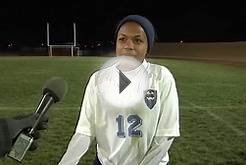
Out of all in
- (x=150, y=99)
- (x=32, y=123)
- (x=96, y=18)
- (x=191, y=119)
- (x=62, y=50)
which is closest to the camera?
(x=32, y=123)

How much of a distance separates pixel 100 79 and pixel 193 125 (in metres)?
5.73

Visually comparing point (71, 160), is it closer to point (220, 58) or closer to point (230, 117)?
point (230, 117)

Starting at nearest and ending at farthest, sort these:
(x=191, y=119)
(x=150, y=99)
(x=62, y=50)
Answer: (x=150, y=99)
(x=191, y=119)
(x=62, y=50)

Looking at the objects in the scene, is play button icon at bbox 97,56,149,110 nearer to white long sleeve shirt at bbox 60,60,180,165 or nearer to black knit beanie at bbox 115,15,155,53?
white long sleeve shirt at bbox 60,60,180,165

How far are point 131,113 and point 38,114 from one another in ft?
2.51

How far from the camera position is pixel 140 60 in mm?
2088

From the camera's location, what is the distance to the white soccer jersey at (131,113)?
2.07 metres

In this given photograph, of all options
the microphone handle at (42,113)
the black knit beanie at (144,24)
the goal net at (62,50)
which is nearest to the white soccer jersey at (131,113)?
the black knit beanie at (144,24)

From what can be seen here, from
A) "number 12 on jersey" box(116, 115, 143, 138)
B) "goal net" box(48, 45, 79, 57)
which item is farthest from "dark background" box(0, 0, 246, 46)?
"number 12 on jersey" box(116, 115, 143, 138)

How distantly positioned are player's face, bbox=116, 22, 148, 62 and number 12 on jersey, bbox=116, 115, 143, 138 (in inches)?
10.6

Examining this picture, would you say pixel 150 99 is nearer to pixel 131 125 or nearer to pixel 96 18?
pixel 131 125

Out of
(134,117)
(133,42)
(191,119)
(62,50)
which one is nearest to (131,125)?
(134,117)

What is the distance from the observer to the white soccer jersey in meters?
2.07

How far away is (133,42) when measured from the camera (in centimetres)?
209
